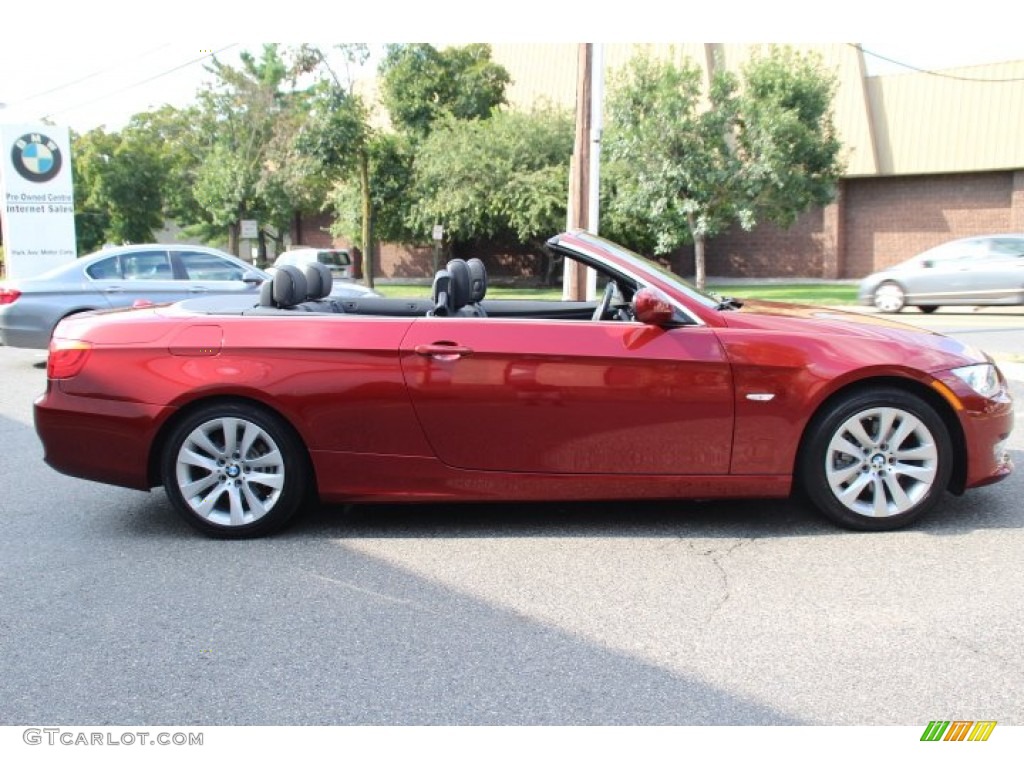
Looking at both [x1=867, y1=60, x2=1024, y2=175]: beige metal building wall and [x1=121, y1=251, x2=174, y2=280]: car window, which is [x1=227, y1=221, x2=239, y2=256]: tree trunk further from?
[x1=121, y1=251, x2=174, y2=280]: car window

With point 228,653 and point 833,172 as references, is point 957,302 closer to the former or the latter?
point 833,172

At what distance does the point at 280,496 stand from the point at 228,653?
4.49 feet

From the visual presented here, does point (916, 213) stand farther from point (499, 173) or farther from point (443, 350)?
point (443, 350)

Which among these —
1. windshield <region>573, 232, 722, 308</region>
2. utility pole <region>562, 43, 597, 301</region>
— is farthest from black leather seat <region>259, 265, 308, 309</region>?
utility pole <region>562, 43, 597, 301</region>

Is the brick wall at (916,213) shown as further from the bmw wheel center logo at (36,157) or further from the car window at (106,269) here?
the car window at (106,269)

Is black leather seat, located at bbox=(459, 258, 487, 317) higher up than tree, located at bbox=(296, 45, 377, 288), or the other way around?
tree, located at bbox=(296, 45, 377, 288)

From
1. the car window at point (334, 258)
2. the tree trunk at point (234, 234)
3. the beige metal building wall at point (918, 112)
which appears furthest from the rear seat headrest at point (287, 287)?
the tree trunk at point (234, 234)

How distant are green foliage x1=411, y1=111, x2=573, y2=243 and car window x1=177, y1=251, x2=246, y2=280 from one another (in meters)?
18.5

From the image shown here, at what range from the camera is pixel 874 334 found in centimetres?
482

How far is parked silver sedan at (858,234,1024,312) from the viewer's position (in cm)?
1809

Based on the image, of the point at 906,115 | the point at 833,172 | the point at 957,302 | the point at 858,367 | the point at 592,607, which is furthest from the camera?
the point at 906,115

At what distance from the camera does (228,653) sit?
139 inches

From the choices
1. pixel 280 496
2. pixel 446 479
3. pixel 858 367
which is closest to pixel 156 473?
pixel 280 496

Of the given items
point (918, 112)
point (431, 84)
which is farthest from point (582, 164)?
point (918, 112)
